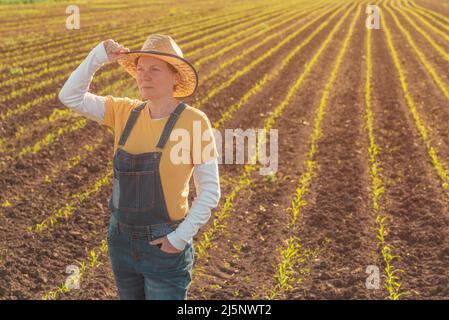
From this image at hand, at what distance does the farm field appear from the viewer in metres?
5.65

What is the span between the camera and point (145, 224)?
9.47ft

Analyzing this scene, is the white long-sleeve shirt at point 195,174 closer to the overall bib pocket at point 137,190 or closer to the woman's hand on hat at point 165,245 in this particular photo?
the woman's hand on hat at point 165,245

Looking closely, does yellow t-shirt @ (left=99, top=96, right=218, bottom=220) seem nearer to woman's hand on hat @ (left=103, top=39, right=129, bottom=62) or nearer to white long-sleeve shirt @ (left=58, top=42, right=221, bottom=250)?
white long-sleeve shirt @ (left=58, top=42, right=221, bottom=250)

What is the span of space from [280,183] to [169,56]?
18.3 feet

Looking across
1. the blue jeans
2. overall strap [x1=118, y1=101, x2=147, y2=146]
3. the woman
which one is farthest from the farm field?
overall strap [x1=118, y1=101, x2=147, y2=146]

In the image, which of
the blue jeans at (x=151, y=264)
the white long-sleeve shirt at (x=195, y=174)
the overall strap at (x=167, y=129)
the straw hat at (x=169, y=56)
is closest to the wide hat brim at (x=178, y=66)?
the straw hat at (x=169, y=56)

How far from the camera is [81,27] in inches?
1054

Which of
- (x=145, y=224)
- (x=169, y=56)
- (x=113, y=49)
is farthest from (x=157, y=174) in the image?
(x=113, y=49)

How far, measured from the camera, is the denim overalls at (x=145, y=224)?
2.85 metres

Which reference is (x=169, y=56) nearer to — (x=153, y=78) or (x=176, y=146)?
(x=153, y=78)

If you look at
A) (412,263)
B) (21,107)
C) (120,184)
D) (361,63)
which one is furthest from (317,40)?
(120,184)

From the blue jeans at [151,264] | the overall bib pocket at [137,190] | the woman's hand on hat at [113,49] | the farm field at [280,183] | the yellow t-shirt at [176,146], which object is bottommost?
the farm field at [280,183]

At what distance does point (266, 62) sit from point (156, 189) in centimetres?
1563

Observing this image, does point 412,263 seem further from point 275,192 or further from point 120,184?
point 120,184
